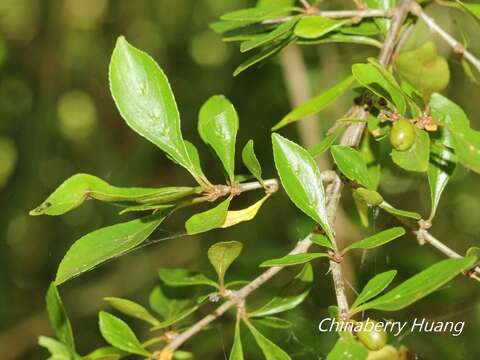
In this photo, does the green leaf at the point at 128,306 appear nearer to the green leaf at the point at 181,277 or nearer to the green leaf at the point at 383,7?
the green leaf at the point at 181,277

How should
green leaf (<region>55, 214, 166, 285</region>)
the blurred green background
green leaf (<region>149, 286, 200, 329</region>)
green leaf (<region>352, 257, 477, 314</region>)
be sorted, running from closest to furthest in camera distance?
green leaf (<region>352, 257, 477, 314</region>)
green leaf (<region>55, 214, 166, 285</region>)
green leaf (<region>149, 286, 200, 329</region>)
the blurred green background

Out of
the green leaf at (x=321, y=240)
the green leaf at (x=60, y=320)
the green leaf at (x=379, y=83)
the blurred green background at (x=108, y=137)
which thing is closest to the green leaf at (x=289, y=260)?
the green leaf at (x=321, y=240)

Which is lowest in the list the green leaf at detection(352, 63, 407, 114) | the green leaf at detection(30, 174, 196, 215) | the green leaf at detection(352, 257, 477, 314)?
the green leaf at detection(352, 257, 477, 314)

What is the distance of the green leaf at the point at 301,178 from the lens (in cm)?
60

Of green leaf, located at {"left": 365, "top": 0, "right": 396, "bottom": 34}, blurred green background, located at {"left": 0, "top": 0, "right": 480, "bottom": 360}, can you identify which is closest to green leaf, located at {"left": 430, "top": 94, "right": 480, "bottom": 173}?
green leaf, located at {"left": 365, "top": 0, "right": 396, "bottom": 34}

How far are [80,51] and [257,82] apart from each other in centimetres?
55

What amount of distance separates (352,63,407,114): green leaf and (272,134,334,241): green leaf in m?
0.07

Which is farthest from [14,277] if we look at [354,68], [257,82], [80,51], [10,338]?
[354,68]

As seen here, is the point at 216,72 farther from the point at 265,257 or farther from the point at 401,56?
the point at 401,56

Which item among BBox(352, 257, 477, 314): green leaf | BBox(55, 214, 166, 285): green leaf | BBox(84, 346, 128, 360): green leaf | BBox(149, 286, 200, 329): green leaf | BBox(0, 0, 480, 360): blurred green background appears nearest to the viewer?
BBox(352, 257, 477, 314): green leaf

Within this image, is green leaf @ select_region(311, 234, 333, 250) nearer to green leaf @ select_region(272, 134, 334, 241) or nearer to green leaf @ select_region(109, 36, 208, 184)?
green leaf @ select_region(272, 134, 334, 241)

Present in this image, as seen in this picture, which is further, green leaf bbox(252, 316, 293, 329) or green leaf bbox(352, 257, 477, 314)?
green leaf bbox(252, 316, 293, 329)

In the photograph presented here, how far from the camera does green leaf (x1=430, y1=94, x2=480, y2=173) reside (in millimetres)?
605

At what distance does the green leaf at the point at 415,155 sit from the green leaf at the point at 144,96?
186 millimetres
